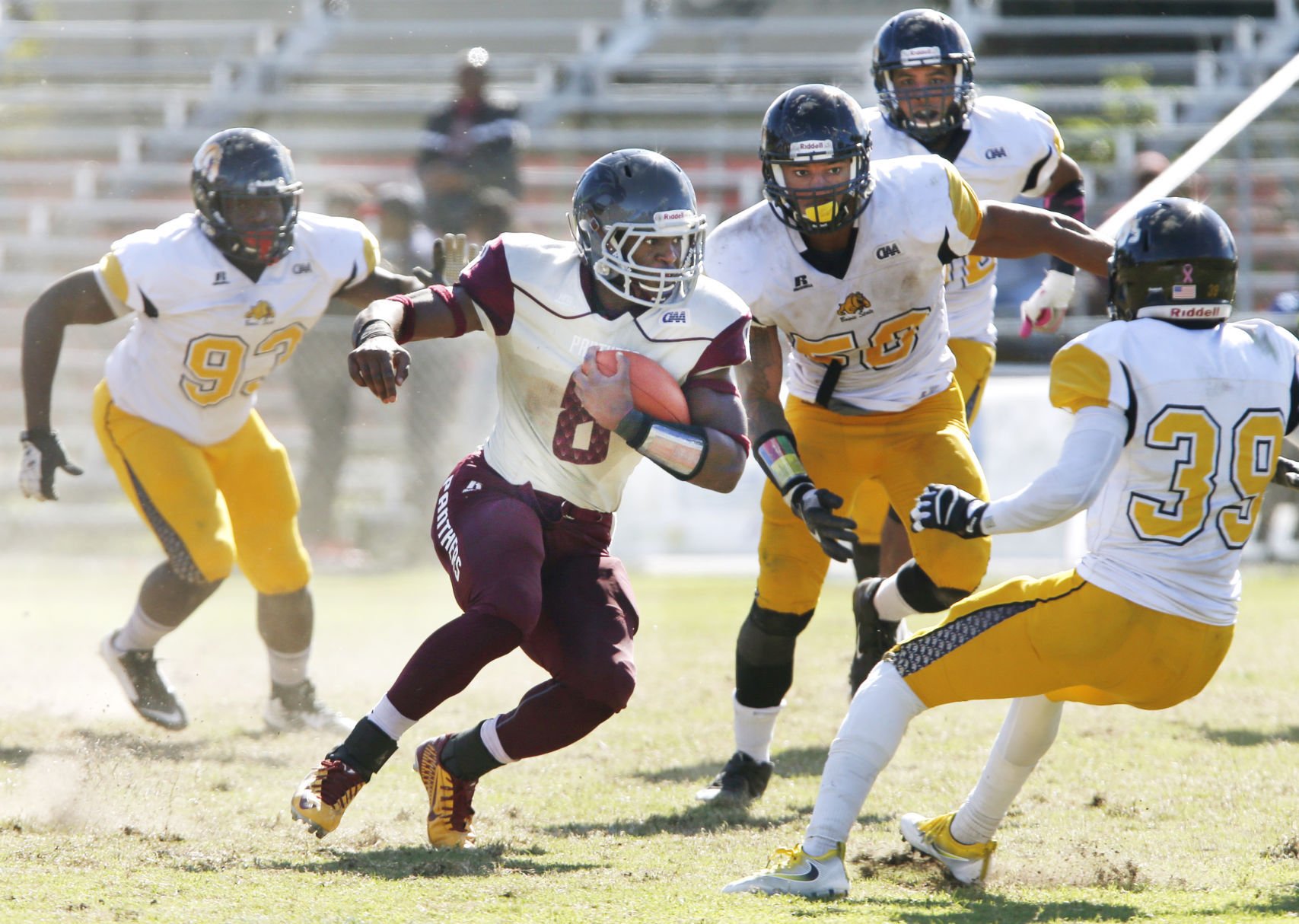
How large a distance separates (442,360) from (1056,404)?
21.8 ft

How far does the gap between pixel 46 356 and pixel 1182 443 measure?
3604 mm

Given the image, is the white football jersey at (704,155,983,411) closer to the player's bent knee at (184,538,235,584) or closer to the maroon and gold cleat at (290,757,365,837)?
the maroon and gold cleat at (290,757,365,837)

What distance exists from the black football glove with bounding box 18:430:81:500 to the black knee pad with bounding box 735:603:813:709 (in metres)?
2.27

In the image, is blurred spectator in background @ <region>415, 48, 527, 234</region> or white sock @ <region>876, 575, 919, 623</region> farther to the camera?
blurred spectator in background @ <region>415, 48, 527, 234</region>

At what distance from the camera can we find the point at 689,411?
371 cm

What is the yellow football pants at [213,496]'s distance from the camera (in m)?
5.08

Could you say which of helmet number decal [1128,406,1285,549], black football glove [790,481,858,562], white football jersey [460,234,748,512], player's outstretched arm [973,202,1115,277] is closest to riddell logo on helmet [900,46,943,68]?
player's outstretched arm [973,202,1115,277]

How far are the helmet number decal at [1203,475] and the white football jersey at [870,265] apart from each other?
117 cm

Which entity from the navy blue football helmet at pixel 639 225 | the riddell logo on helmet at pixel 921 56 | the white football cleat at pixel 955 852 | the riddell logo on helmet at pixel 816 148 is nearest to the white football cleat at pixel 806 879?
the white football cleat at pixel 955 852

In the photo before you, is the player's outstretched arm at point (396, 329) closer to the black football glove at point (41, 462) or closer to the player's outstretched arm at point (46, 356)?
the player's outstretched arm at point (46, 356)

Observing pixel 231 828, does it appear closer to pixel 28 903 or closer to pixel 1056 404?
pixel 28 903

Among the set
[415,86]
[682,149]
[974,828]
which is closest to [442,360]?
[682,149]

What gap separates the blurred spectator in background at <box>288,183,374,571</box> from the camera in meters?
9.41

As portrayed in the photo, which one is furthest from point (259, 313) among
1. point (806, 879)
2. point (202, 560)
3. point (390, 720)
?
point (806, 879)
